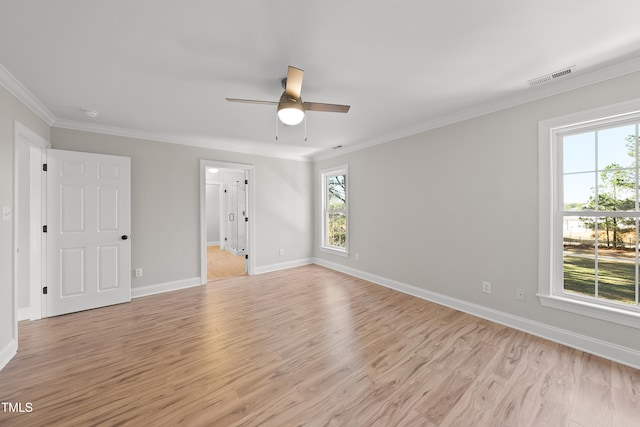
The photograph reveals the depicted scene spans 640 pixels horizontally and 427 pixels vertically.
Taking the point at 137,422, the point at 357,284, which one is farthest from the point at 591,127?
the point at 137,422

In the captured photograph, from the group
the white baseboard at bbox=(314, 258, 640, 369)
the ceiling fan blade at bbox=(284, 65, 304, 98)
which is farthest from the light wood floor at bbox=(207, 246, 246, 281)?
the ceiling fan blade at bbox=(284, 65, 304, 98)

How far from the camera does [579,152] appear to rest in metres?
2.35

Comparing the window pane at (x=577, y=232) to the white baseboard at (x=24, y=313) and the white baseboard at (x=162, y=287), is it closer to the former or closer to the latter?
the white baseboard at (x=162, y=287)

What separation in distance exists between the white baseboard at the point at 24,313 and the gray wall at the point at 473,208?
179 inches

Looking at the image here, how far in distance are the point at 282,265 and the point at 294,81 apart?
393cm

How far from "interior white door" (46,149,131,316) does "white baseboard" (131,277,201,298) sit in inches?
7.8

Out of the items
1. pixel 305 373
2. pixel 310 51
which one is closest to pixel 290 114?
pixel 310 51

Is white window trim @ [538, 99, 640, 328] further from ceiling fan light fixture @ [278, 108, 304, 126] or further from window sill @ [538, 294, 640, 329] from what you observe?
ceiling fan light fixture @ [278, 108, 304, 126]

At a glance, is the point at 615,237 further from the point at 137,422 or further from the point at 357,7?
the point at 137,422

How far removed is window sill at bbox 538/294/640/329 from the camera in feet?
A: 6.59

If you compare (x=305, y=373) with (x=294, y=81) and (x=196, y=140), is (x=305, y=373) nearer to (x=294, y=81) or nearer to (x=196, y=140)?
(x=294, y=81)

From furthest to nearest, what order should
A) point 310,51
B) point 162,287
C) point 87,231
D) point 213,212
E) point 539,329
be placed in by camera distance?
point 213,212 → point 162,287 → point 87,231 → point 539,329 → point 310,51

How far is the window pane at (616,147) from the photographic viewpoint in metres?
2.12

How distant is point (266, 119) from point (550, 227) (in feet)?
11.0
